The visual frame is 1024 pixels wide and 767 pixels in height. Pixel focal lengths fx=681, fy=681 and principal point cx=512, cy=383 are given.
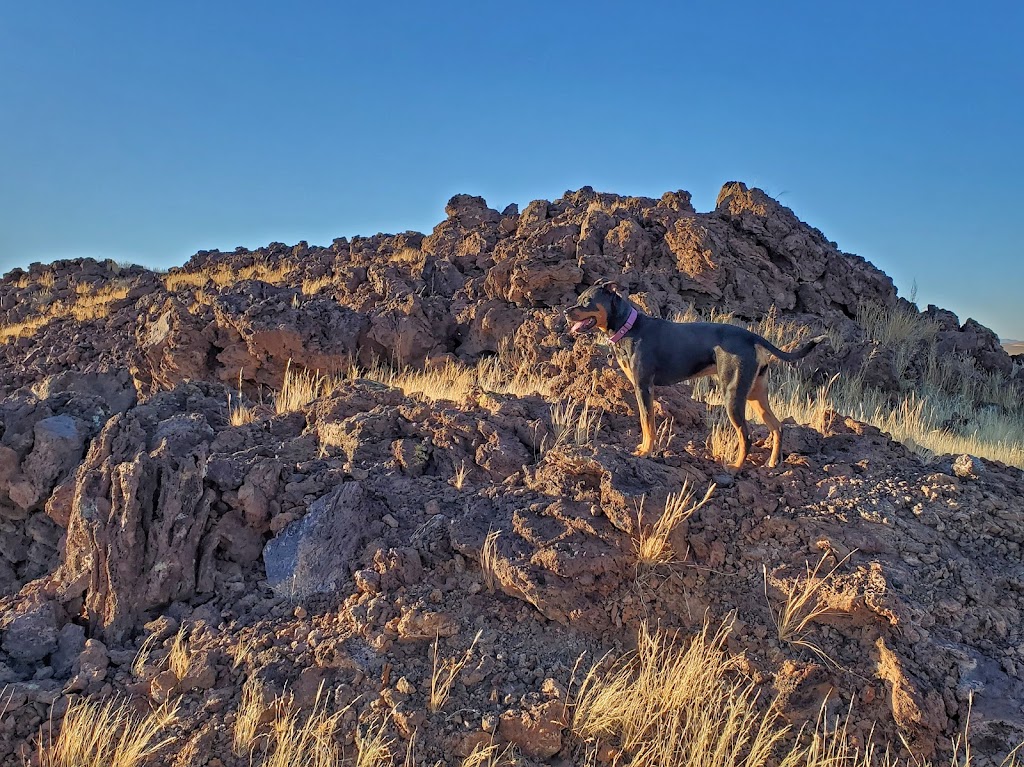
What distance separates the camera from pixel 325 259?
57.9ft

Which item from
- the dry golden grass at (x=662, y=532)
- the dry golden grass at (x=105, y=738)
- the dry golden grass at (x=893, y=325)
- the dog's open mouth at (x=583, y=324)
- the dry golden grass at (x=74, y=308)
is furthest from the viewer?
the dry golden grass at (x=74, y=308)

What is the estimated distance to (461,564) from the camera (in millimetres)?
4402

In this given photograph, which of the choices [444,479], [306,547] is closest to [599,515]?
[444,479]

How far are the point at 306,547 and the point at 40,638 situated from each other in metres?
1.75

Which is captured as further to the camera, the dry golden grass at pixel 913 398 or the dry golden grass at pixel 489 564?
the dry golden grass at pixel 913 398

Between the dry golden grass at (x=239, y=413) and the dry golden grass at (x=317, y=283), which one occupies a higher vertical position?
the dry golden grass at (x=317, y=283)

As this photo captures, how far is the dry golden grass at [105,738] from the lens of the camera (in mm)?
3502

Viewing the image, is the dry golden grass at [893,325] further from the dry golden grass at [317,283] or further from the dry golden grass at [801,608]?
the dry golden grass at [317,283]

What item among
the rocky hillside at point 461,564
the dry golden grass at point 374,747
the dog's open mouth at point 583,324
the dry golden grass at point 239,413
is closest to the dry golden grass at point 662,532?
the rocky hillside at point 461,564

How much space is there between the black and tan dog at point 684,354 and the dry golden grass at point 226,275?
13.4 metres

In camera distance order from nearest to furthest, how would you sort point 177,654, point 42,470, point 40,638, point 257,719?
point 257,719 < point 177,654 < point 40,638 < point 42,470

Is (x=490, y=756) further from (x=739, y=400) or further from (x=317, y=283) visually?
(x=317, y=283)

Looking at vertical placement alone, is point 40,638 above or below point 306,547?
below

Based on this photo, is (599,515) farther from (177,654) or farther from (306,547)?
(177,654)
